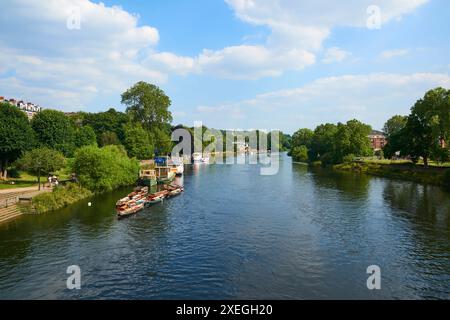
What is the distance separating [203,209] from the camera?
62.8m

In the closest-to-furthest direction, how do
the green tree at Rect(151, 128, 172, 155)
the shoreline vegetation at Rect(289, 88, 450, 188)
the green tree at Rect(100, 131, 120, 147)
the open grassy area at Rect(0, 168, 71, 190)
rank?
1. the open grassy area at Rect(0, 168, 71, 190)
2. the shoreline vegetation at Rect(289, 88, 450, 188)
3. the green tree at Rect(100, 131, 120, 147)
4. the green tree at Rect(151, 128, 172, 155)

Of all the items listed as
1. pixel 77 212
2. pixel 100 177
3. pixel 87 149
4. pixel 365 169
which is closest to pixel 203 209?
pixel 77 212

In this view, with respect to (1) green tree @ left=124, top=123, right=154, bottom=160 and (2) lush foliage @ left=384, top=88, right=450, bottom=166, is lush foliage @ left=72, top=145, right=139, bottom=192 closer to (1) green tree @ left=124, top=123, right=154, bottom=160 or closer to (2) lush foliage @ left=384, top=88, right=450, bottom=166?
(1) green tree @ left=124, top=123, right=154, bottom=160

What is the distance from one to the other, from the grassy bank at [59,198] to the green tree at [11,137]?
59.5 feet

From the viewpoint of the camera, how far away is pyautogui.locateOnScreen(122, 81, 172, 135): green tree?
506 feet

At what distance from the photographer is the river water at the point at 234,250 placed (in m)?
30.5

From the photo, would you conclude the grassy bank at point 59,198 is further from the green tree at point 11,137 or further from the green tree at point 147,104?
the green tree at point 147,104

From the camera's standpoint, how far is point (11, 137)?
77.7m

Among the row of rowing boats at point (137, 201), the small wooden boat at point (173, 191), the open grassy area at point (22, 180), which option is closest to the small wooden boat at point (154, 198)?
the row of rowing boats at point (137, 201)

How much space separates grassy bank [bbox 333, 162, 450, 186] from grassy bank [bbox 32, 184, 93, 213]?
85.3 meters

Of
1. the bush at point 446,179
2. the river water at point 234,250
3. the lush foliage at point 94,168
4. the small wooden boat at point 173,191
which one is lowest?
the river water at point 234,250

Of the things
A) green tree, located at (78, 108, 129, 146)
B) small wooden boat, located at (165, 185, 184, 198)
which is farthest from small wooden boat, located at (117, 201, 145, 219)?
green tree, located at (78, 108, 129, 146)

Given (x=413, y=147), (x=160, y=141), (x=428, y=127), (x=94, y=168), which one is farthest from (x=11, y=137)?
(x=428, y=127)
